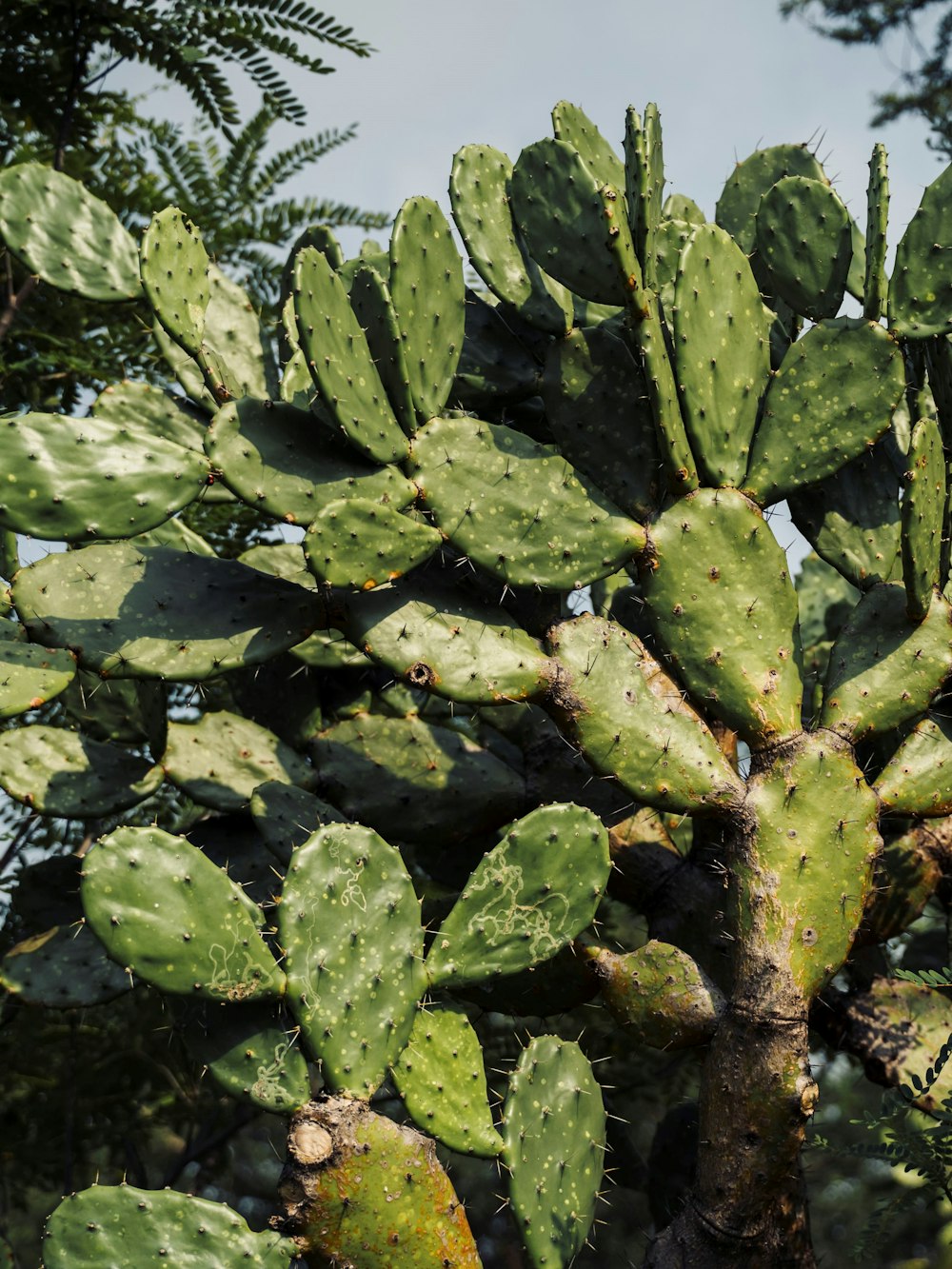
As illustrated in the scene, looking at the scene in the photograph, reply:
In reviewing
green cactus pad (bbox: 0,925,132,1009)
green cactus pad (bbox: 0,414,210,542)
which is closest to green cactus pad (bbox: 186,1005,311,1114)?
green cactus pad (bbox: 0,925,132,1009)

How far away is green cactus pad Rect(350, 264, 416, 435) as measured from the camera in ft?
7.06

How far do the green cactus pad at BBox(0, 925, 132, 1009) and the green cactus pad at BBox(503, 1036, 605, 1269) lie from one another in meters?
0.74

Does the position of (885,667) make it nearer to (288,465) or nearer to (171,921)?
(288,465)

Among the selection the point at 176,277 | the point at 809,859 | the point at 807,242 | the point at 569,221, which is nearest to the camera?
the point at 809,859

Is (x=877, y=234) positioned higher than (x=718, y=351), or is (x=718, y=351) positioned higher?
(x=877, y=234)

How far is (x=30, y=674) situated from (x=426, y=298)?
97cm

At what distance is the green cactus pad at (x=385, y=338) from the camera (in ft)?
7.06

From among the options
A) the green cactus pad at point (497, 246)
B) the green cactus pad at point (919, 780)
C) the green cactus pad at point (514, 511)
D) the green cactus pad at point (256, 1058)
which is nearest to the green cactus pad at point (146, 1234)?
the green cactus pad at point (256, 1058)

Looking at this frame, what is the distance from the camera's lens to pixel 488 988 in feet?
8.01

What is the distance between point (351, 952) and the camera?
1918 millimetres

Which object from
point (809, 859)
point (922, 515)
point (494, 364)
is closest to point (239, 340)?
point (494, 364)

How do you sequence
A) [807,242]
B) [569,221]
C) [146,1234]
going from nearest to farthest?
[146,1234]
[569,221]
[807,242]

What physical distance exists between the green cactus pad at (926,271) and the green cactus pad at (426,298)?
0.85 metres

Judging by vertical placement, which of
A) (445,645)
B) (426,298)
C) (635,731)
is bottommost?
(635,731)
